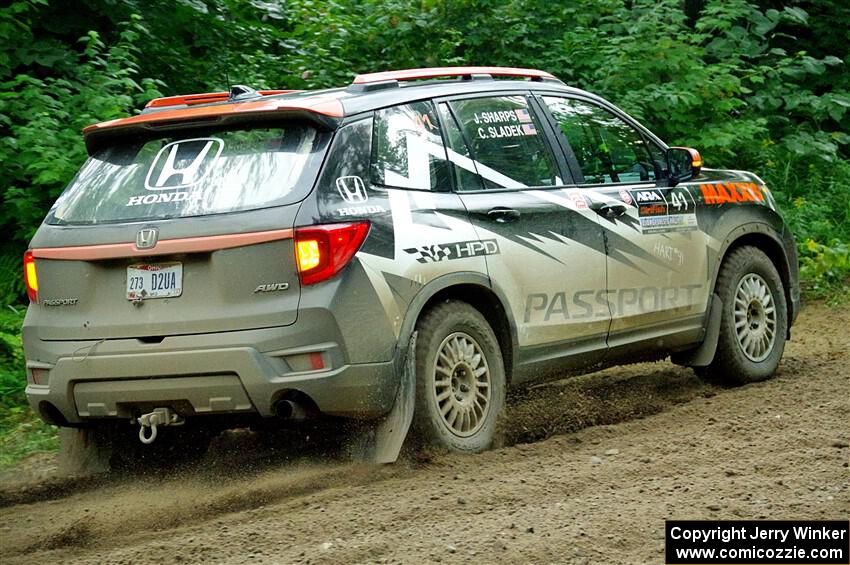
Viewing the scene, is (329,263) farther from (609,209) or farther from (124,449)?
(609,209)

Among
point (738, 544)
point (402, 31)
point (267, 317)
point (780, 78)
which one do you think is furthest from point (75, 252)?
point (780, 78)

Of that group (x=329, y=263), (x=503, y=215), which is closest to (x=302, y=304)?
(x=329, y=263)

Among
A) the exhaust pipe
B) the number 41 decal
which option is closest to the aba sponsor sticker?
the number 41 decal

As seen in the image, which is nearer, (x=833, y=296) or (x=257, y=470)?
(x=257, y=470)

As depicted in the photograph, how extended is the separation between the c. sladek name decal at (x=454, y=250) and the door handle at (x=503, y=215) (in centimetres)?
12

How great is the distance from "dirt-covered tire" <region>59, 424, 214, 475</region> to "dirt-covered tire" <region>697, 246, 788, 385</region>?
323 cm

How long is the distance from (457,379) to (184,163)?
5.31ft

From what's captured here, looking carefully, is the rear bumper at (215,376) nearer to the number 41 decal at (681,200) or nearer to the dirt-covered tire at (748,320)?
the number 41 decal at (681,200)

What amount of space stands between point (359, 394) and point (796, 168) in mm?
8947

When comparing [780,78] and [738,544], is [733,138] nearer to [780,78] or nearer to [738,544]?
[780,78]

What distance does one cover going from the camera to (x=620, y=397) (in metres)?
7.79

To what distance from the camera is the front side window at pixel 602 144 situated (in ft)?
23.2

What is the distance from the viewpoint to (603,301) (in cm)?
691

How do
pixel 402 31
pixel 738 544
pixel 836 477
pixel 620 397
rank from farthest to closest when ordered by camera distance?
pixel 402 31, pixel 620 397, pixel 836 477, pixel 738 544
